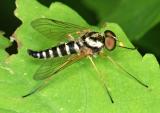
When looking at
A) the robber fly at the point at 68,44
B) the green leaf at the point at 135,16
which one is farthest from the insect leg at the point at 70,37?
the green leaf at the point at 135,16

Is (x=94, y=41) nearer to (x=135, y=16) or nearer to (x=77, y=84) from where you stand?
(x=77, y=84)

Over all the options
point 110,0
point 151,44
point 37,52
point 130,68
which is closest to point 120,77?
point 130,68

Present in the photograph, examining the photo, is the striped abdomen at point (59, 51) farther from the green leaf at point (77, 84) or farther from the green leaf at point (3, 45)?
the green leaf at point (3, 45)

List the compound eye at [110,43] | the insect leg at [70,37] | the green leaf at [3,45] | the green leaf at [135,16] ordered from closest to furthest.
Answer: the green leaf at [3,45]
the compound eye at [110,43]
the insect leg at [70,37]
the green leaf at [135,16]

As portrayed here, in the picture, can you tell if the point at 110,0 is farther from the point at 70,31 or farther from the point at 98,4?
the point at 70,31

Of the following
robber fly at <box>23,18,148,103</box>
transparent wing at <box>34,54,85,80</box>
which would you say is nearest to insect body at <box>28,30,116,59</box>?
robber fly at <box>23,18,148,103</box>

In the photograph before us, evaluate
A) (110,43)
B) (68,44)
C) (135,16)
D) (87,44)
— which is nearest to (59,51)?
(68,44)
